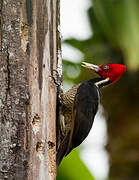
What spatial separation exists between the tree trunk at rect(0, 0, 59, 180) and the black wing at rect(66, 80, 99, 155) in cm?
70

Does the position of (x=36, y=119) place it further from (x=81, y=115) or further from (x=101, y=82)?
(x=101, y=82)

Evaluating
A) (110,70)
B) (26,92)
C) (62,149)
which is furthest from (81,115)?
(26,92)

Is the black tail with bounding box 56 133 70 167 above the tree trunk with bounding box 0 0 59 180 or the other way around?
the other way around

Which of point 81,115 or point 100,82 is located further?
point 100,82

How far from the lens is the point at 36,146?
10.2 ft

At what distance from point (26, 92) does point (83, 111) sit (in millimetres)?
1320

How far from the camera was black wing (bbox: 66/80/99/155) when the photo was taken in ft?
13.5

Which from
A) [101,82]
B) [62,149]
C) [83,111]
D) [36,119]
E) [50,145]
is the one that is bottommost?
[62,149]

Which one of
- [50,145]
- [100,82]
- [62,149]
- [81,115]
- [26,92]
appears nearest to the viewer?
[26,92]

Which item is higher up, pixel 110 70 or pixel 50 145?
pixel 110 70

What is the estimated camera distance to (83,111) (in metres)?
4.33

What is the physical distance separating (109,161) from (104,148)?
0.27m

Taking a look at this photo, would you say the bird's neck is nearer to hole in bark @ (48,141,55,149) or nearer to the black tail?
the black tail

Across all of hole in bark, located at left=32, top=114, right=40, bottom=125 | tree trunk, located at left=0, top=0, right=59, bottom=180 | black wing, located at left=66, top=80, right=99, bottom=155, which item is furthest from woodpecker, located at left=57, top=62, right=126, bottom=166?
hole in bark, located at left=32, top=114, right=40, bottom=125
